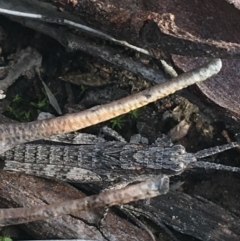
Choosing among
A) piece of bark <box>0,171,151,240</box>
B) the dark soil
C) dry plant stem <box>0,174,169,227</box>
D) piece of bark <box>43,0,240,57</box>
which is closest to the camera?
dry plant stem <box>0,174,169,227</box>

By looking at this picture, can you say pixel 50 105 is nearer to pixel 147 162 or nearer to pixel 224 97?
pixel 147 162

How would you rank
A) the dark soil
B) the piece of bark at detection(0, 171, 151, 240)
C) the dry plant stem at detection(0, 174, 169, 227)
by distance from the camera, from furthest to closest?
1. the dark soil
2. the piece of bark at detection(0, 171, 151, 240)
3. the dry plant stem at detection(0, 174, 169, 227)

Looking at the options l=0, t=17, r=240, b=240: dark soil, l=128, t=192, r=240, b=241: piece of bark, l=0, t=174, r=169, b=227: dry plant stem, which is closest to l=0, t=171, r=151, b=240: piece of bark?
l=128, t=192, r=240, b=241: piece of bark

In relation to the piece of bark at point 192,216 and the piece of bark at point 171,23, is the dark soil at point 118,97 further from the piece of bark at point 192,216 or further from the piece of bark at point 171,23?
the piece of bark at point 171,23

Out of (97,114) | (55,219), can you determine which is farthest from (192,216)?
(97,114)

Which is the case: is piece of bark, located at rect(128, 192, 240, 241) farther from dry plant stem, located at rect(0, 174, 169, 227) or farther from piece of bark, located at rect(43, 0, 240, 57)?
dry plant stem, located at rect(0, 174, 169, 227)

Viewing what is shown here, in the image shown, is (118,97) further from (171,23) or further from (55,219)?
(171,23)

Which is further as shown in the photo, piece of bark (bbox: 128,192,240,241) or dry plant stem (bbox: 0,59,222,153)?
piece of bark (bbox: 128,192,240,241)
